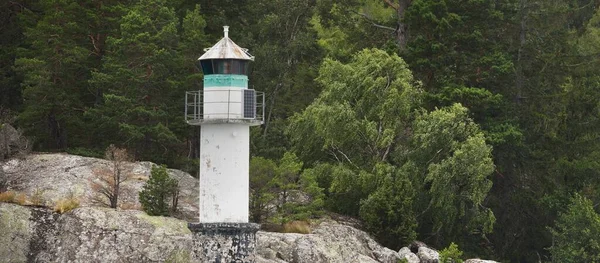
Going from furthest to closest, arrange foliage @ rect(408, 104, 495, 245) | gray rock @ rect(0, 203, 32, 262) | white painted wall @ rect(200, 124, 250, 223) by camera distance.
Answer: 1. foliage @ rect(408, 104, 495, 245)
2. gray rock @ rect(0, 203, 32, 262)
3. white painted wall @ rect(200, 124, 250, 223)

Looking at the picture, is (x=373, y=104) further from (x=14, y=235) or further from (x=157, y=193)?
(x=14, y=235)

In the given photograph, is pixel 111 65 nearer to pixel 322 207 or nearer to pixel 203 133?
pixel 322 207

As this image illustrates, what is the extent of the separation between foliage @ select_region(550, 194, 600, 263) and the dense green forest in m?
0.07

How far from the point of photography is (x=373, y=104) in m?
44.9

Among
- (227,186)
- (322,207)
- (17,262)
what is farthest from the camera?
(322,207)

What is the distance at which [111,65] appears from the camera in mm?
45000

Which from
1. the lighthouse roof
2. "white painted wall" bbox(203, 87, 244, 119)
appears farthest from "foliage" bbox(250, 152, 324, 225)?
the lighthouse roof

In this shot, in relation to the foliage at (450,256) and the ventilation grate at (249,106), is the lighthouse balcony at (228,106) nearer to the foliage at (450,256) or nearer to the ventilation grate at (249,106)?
the ventilation grate at (249,106)

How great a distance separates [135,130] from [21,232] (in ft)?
32.3

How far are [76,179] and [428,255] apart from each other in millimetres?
11689

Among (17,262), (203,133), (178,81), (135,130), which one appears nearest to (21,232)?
(17,262)

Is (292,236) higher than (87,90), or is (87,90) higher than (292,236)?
(87,90)

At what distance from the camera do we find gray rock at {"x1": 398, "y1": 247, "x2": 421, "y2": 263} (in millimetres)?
39344

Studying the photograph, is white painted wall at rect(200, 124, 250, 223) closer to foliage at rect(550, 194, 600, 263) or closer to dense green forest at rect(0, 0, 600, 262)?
dense green forest at rect(0, 0, 600, 262)
